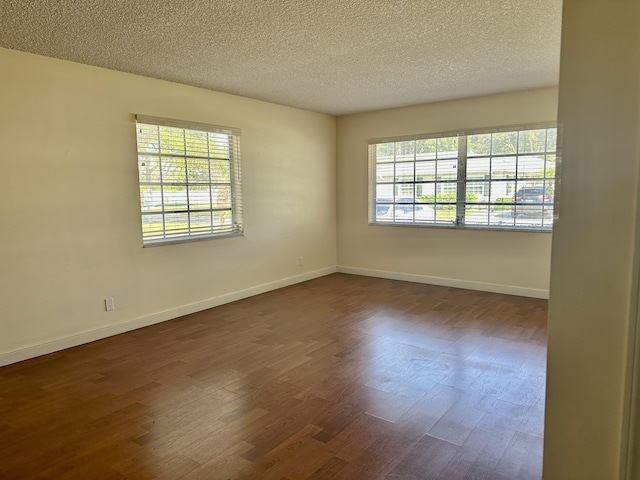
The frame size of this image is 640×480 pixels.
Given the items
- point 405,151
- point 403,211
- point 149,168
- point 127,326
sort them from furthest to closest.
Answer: point 403,211 → point 405,151 → point 149,168 → point 127,326

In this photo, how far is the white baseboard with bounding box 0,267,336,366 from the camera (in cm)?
338

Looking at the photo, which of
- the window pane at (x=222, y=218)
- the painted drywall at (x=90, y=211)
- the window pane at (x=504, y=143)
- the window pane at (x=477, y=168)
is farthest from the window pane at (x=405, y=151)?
the window pane at (x=222, y=218)

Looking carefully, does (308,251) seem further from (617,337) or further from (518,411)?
(617,337)

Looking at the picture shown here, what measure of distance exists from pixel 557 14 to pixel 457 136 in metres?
2.71

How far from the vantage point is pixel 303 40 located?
10.2 ft

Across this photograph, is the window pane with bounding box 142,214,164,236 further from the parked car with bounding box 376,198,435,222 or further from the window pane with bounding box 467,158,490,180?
the window pane with bounding box 467,158,490,180

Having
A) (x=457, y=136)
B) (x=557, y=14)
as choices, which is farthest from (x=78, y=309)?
(x=457, y=136)

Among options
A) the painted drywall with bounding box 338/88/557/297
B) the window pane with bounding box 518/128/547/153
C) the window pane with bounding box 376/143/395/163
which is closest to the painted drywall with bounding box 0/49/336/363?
the painted drywall with bounding box 338/88/557/297

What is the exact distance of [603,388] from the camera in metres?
0.86

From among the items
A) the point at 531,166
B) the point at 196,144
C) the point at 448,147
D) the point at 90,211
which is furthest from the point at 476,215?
the point at 90,211

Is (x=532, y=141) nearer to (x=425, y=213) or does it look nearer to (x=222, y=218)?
(x=425, y=213)

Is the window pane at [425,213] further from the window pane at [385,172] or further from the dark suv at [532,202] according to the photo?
the dark suv at [532,202]

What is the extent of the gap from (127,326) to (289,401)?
7.22 ft

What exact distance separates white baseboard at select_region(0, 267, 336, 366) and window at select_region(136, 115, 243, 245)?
0.76 meters
